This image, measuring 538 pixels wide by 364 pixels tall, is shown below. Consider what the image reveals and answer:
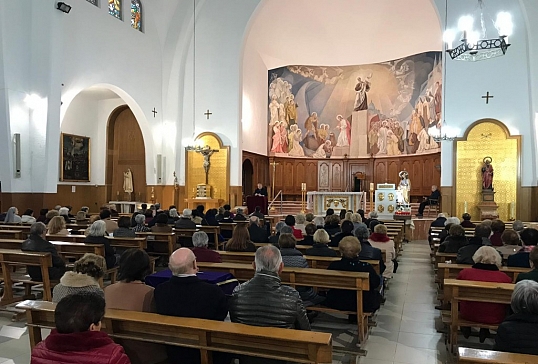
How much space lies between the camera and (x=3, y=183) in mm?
11633

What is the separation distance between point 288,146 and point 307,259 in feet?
57.5

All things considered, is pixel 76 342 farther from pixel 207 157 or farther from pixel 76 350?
pixel 207 157

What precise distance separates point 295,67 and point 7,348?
65.4 ft

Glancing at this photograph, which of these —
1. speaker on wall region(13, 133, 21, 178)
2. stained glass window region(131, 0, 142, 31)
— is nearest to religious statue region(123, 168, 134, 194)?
stained glass window region(131, 0, 142, 31)

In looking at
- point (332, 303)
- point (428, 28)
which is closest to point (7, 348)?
point (332, 303)

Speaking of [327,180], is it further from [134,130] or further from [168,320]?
[168,320]

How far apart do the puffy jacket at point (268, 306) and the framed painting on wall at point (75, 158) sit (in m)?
15.7

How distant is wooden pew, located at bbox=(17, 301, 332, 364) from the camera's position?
2375 millimetres

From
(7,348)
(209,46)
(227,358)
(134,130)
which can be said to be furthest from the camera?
(134,130)

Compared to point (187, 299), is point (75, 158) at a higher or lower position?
higher

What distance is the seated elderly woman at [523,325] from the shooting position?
8.74 ft

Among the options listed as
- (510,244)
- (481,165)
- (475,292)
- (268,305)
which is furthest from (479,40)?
(268,305)

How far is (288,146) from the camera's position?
886 inches

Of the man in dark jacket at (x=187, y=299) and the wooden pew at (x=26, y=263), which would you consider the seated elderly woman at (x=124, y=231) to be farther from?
the man in dark jacket at (x=187, y=299)
